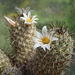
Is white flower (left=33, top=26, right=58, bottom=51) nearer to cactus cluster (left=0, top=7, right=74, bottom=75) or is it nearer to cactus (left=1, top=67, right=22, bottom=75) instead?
cactus cluster (left=0, top=7, right=74, bottom=75)

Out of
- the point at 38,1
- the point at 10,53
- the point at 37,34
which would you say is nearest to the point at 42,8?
the point at 38,1

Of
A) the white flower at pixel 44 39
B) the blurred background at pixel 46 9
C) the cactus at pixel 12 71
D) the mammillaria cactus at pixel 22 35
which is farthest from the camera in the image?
the blurred background at pixel 46 9

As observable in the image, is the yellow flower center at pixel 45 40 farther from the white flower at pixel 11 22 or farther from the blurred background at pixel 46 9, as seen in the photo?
the blurred background at pixel 46 9

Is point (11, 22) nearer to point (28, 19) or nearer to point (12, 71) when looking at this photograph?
point (28, 19)

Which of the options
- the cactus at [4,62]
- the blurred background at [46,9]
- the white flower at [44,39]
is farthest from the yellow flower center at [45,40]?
the blurred background at [46,9]

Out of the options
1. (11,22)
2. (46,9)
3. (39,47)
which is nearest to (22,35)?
(11,22)

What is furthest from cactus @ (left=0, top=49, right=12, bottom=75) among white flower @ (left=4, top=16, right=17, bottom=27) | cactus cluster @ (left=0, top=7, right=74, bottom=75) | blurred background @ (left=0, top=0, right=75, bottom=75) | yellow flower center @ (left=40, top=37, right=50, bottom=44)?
blurred background @ (left=0, top=0, right=75, bottom=75)

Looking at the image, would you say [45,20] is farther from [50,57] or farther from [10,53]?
[50,57]
